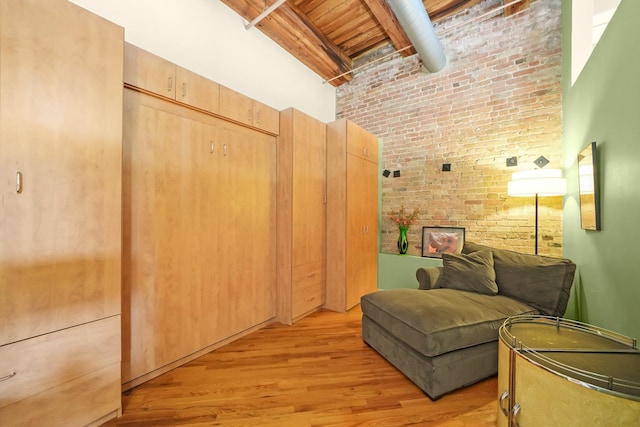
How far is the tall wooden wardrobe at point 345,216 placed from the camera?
312 cm

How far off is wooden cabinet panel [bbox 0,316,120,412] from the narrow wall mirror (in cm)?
316

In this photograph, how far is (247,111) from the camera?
244 cm

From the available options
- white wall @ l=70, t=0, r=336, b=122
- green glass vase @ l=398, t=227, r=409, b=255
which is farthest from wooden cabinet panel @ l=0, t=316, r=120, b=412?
green glass vase @ l=398, t=227, r=409, b=255

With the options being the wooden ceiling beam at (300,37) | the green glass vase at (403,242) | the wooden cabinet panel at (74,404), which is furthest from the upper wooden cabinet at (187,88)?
the green glass vase at (403,242)

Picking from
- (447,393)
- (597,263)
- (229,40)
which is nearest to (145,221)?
(229,40)

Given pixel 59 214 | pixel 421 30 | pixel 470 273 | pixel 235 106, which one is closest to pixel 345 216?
pixel 470 273

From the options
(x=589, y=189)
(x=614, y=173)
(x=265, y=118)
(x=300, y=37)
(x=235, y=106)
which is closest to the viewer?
(x=614, y=173)

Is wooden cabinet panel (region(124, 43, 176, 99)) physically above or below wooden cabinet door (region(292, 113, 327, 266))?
above

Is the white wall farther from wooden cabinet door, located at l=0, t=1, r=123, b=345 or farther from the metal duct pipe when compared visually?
the metal duct pipe

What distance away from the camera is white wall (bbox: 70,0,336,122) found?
2062mm

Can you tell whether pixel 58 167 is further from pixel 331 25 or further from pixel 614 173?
pixel 331 25

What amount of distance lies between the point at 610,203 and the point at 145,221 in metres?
3.08

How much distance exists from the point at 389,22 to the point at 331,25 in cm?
78

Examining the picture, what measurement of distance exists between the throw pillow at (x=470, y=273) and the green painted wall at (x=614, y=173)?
0.65 m
